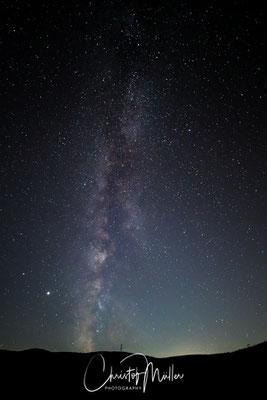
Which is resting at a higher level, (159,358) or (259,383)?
(159,358)

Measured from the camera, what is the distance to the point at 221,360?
17.9 m

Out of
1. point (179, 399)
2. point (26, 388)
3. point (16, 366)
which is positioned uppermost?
point (16, 366)

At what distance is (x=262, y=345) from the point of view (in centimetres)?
1766

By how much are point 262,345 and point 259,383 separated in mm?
5396

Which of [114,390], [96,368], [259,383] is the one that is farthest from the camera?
[96,368]

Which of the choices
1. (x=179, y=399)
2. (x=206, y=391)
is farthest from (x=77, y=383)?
(x=206, y=391)

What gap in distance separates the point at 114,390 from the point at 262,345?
35.0 ft

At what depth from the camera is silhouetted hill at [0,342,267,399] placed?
44.9ft

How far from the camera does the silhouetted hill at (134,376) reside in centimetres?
1367

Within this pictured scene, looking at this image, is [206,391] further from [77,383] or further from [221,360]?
[77,383]

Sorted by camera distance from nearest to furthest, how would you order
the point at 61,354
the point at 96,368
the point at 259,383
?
the point at 259,383 < the point at 96,368 < the point at 61,354

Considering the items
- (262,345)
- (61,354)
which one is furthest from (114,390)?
(262,345)

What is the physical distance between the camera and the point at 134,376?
14.9 meters

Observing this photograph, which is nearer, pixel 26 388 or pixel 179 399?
pixel 179 399
